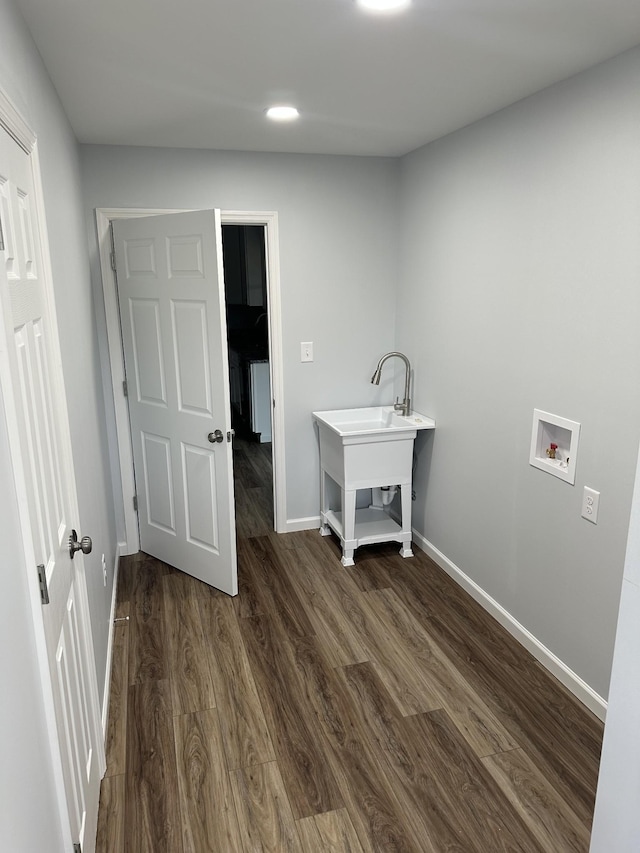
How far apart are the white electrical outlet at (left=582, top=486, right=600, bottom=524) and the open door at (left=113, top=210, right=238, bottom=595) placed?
1.64 meters

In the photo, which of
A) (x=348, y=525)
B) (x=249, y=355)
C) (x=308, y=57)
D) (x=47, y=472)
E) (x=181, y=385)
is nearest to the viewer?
(x=47, y=472)

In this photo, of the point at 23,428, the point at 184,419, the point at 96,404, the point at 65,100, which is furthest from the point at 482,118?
the point at 23,428

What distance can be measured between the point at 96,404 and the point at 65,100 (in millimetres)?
1318

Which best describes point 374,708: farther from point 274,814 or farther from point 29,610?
point 29,610

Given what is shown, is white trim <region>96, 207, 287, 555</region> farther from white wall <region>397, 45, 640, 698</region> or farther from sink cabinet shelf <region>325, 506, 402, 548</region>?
white wall <region>397, 45, 640, 698</region>

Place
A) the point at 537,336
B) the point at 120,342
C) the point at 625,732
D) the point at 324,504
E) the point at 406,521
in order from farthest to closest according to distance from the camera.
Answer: the point at 324,504 → the point at 406,521 → the point at 120,342 → the point at 537,336 → the point at 625,732

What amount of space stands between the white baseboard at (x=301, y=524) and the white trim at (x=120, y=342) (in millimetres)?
141

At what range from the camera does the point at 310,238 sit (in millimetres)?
3539

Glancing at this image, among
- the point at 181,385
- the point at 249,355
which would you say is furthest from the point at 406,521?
the point at 249,355

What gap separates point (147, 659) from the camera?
262cm

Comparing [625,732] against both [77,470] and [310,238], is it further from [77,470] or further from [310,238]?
[310,238]

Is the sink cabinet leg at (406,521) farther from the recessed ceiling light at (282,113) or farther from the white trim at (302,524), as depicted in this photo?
the recessed ceiling light at (282,113)

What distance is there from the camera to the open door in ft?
9.34

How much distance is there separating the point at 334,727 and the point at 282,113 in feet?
8.36
